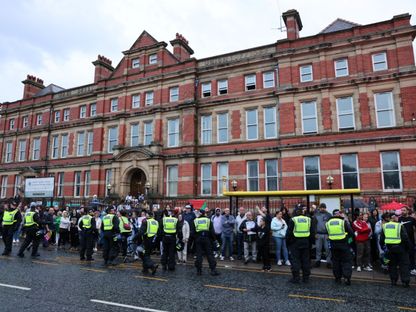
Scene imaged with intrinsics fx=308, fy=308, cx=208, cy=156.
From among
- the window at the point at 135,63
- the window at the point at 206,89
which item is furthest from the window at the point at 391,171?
the window at the point at 135,63

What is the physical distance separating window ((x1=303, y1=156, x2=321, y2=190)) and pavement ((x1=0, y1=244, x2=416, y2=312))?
11.5 meters

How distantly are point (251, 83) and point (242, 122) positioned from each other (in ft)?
11.0

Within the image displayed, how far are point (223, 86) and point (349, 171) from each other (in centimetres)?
Answer: 1211

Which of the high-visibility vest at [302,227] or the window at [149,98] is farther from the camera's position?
the window at [149,98]

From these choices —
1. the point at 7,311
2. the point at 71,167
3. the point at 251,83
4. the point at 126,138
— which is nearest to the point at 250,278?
the point at 7,311

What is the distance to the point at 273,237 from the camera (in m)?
11.5

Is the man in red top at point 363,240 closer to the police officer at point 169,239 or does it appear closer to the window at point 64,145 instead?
the police officer at point 169,239

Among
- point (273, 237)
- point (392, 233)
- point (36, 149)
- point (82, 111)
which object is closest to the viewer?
point (392, 233)

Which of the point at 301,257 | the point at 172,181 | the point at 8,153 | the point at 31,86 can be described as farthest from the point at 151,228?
the point at 31,86

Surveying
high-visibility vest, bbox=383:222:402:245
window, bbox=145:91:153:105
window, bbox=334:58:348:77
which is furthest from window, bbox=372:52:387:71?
window, bbox=145:91:153:105

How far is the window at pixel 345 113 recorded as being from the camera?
21.4 metres

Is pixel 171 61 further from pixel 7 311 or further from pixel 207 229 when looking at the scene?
pixel 7 311

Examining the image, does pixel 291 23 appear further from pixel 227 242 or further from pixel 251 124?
pixel 227 242

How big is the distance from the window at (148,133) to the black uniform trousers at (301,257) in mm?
20915
